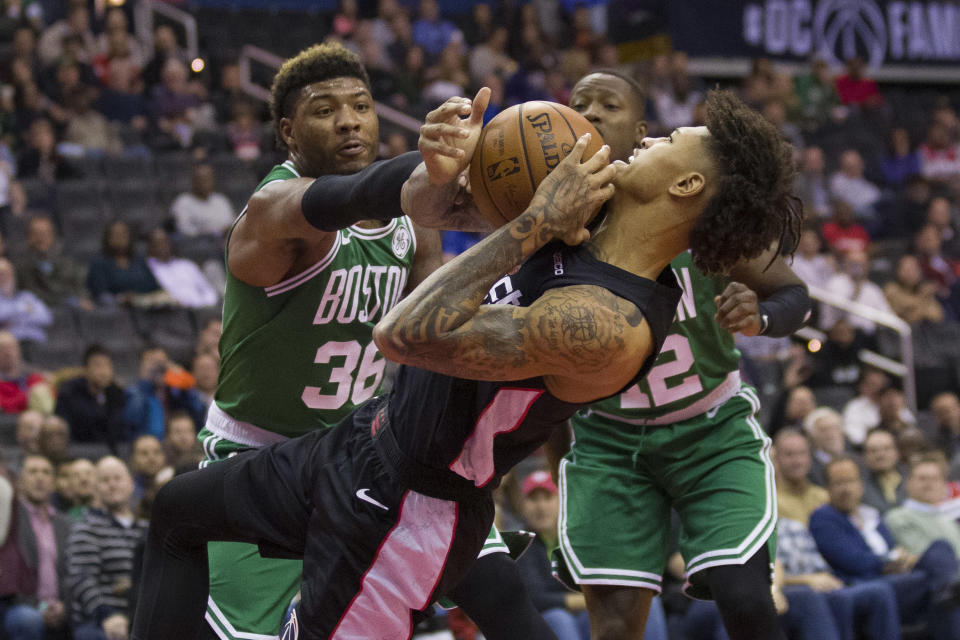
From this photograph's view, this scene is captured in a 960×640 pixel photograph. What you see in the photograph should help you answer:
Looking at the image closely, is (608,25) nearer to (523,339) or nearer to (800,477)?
(800,477)

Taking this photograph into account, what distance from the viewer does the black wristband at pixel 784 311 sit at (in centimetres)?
450

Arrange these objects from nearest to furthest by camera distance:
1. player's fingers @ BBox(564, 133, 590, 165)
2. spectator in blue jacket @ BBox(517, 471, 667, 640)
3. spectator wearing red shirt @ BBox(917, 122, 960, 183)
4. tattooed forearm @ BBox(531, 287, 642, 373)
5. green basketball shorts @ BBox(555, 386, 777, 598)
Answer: tattooed forearm @ BBox(531, 287, 642, 373)
player's fingers @ BBox(564, 133, 590, 165)
green basketball shorts @ BBox(555, 386, 777, 598)
spectator in blue jacket @ BBox(517, 471, 667, 640)
spectator wearing red shirt @ BBox(917, 122, 960, 183)

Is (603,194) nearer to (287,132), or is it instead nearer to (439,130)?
(439,130)

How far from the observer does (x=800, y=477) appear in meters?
8.38

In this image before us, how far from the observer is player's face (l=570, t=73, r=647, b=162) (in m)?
4.90

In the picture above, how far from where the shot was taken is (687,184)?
3469mm

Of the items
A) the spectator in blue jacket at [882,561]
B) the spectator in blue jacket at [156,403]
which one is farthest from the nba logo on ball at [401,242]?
the spectator in blue jacket at [156,403]

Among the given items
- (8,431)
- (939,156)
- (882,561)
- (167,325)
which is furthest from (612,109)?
(939,156)

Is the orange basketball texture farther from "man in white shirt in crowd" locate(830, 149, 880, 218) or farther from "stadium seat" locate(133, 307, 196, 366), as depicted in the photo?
"man in white shirt in crowd" locate(830, 149, 880, 218)

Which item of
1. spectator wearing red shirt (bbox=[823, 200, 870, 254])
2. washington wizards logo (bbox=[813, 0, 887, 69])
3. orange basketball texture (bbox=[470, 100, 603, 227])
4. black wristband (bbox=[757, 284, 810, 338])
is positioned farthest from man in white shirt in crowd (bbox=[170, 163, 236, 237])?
washington wizards logo (bbox=[813, 0, 887, 69])

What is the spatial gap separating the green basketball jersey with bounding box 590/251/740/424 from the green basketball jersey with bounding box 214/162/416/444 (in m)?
0.96

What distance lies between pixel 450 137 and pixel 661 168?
22.6 inches

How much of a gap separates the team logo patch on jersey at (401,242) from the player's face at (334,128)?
0.87 feet

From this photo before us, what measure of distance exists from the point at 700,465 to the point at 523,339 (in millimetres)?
1663
